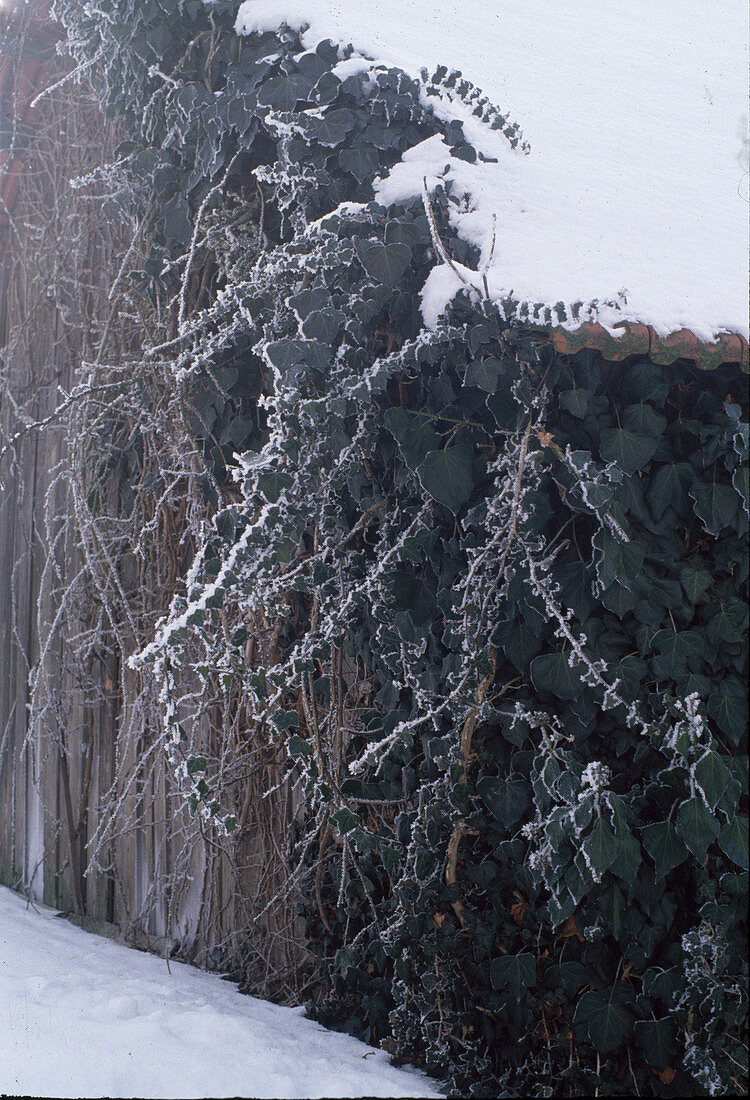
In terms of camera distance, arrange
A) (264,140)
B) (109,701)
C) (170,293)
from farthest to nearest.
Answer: (109,701)
(170,293)
(264,140)

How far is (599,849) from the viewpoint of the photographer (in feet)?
6.07

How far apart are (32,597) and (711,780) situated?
3491mm

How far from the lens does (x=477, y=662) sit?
6.81ft

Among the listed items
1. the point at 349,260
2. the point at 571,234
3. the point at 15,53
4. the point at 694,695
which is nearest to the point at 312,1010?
the point at 694,695

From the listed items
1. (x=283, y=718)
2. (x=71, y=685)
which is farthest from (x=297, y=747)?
(x=71, y=685)

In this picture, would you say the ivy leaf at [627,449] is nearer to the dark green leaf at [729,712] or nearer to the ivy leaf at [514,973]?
the dark green leaf at [729,712]

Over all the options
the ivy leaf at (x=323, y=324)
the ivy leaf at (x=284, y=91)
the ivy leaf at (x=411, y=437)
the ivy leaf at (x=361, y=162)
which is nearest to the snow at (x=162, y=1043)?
the ivy leaf at (x=411, y=437)

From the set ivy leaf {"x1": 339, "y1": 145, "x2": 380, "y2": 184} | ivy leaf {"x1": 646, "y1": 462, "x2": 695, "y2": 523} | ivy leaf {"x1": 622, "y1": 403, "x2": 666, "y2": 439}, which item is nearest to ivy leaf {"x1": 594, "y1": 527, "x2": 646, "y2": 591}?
ivy leaf {"x1": 646, "y1": 462, "x2": 695, "y2": 523}

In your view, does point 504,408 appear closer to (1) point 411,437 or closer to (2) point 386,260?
(1) point 411,437

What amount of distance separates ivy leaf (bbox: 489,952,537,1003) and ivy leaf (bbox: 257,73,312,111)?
89.7 inches

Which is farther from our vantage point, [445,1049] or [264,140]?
[264,140]

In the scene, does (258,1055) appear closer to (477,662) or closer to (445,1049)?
(445,1049)

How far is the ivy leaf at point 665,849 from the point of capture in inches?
77.9

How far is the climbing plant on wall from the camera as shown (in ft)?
6.53
